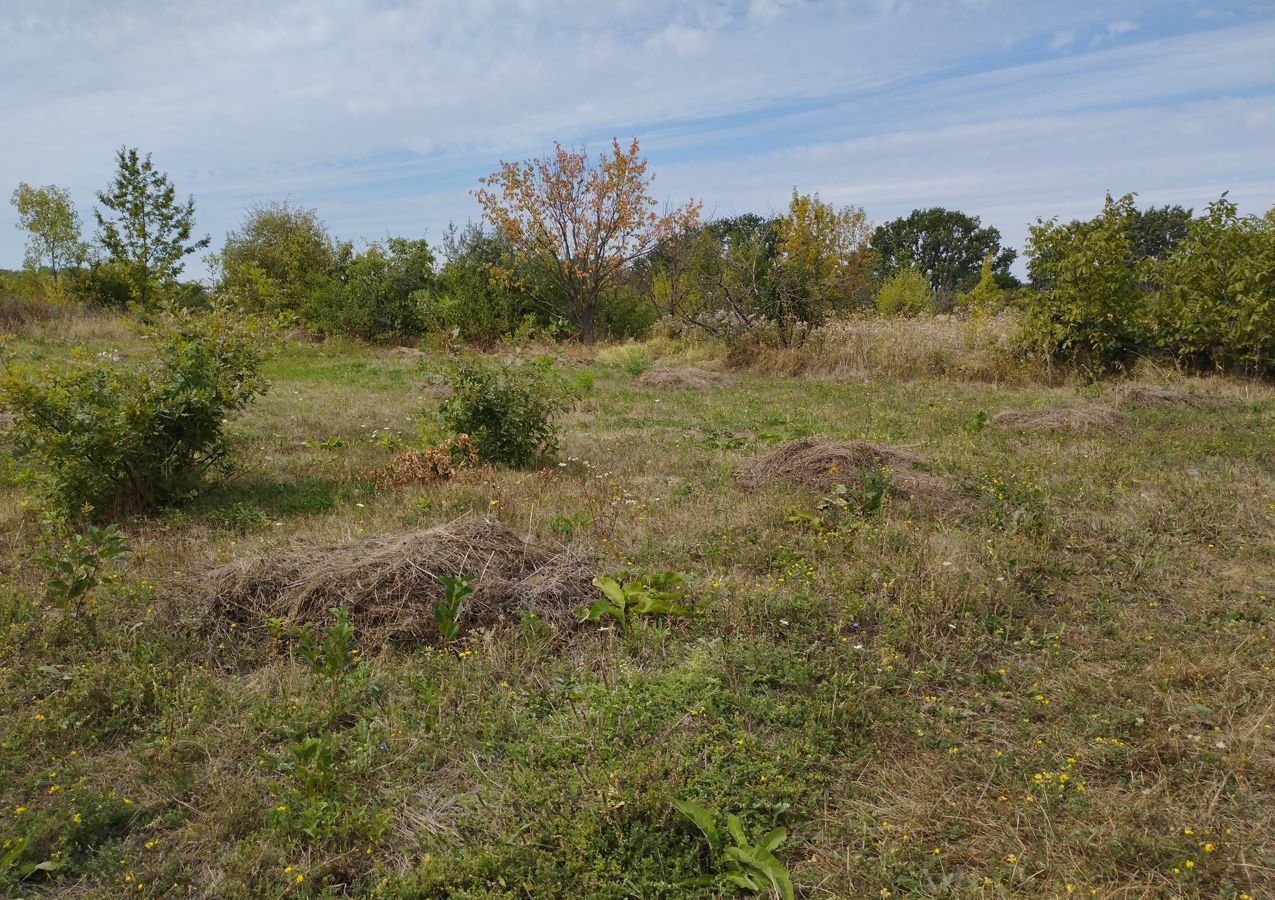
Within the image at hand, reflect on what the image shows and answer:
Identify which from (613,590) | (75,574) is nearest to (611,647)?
(613,590)

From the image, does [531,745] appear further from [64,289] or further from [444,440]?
[64,289]

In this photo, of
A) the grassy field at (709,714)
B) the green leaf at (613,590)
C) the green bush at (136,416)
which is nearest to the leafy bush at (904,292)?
the grassy field at (709,714)

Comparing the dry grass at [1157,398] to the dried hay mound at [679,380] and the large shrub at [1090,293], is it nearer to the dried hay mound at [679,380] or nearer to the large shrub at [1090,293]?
the large shrub at [1090,293]

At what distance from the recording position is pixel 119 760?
3.01 meters

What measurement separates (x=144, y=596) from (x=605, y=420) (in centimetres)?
617

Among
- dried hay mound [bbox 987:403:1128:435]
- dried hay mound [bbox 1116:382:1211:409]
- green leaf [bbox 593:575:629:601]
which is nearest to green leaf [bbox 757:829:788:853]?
green leaf [bbox 593:575:629:601]

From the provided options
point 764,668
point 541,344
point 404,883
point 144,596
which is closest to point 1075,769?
point 764,668

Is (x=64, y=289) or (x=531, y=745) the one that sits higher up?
(x=64, y=289)

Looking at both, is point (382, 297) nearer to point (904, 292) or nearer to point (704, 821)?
point (704, 821)

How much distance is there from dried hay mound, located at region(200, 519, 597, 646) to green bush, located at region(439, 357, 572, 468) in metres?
2.47

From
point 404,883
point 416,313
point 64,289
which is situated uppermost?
point 64,289

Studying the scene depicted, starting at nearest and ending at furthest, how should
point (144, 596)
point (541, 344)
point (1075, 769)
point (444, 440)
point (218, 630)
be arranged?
point (1075, 769) → point (218, 630) → point (144, 596) → point (444, 440) → point (541, 344)

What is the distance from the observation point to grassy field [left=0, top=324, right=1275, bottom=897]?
2531mm

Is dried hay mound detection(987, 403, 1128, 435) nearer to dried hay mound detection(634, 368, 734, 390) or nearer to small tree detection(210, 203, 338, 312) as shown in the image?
dried hay mound detection(634, 368, 734, 390)
